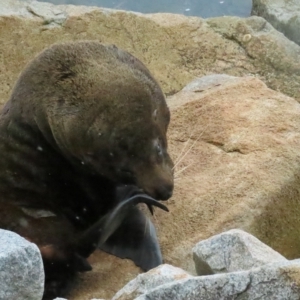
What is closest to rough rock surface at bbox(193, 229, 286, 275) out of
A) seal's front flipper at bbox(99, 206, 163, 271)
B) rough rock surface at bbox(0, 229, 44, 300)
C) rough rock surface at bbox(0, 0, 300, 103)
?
rough rock surface at bbox(0, 229, 44, 300)

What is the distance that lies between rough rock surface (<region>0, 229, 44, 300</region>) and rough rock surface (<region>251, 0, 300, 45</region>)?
4.74 metres

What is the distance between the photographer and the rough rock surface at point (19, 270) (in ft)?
7.96

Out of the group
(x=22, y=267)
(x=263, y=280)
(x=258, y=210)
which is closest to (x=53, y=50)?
(x=258, y=210)

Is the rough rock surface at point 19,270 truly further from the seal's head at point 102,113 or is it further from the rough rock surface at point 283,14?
the rough rock surface at point 283,14

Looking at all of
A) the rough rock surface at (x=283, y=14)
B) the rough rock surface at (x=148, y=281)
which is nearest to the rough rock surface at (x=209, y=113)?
the rough rock surface at (x=283, y=14)

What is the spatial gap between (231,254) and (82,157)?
Result: 1.08 m

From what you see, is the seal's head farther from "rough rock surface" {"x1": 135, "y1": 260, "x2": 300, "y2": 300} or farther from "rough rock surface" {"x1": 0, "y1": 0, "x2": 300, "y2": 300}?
"rough rock surface" {"x1": 135, "y1": 260, "x2": 300, "y2": 300}

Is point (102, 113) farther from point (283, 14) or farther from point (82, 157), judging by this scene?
point (283, 14)

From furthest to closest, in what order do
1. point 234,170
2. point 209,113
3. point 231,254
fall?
point 209,113
point 234,170
point 231,254

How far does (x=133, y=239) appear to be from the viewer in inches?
166

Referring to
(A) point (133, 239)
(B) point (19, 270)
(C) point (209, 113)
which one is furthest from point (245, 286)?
(C) point (209, 113)

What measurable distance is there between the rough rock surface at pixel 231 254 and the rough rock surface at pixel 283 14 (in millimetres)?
3984

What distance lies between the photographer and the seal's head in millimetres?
3670

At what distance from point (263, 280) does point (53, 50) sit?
6.81ft
